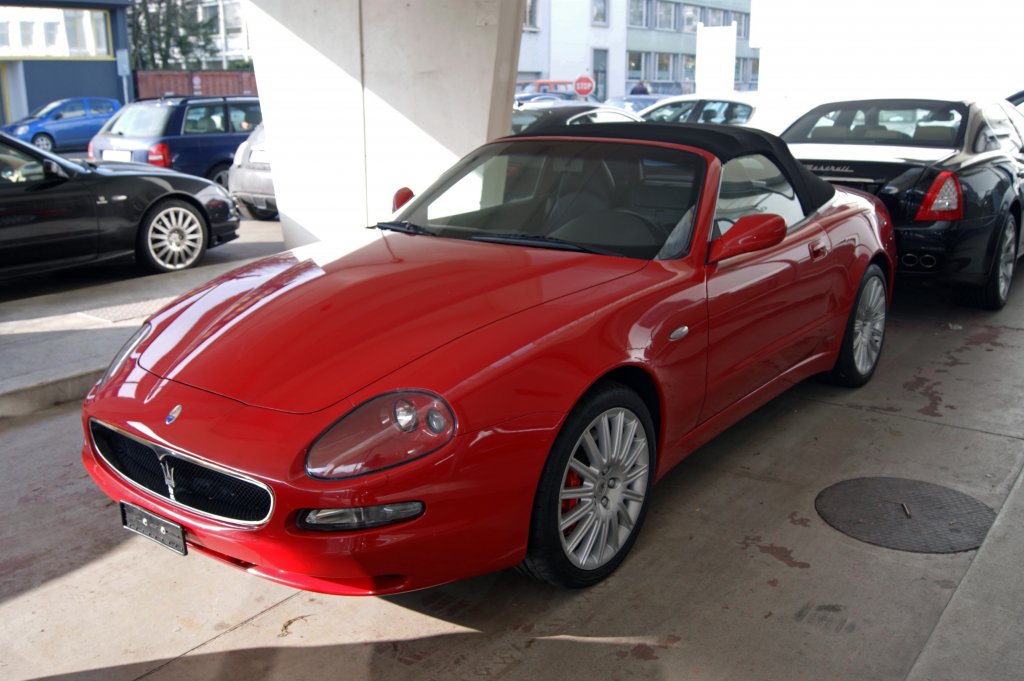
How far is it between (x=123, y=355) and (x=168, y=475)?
77 cm

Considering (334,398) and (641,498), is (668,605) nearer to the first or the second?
(641,498)

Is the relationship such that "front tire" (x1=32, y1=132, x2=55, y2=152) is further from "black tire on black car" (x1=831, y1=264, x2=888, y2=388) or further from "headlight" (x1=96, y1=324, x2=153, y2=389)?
"black tire on black car" (x1=831, y1=264, x2=888, y2=388)

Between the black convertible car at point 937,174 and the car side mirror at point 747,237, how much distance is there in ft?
10.5

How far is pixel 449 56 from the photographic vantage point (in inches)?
322

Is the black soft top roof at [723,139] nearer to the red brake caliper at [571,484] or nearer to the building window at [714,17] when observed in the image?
the red brake caliper at [571,484]

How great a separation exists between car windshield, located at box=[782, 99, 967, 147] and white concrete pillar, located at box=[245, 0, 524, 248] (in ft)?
8.60

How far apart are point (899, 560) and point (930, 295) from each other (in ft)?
16.4

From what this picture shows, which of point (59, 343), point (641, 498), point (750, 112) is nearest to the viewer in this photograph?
point (641, 498)

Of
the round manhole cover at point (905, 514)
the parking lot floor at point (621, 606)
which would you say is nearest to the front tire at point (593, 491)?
the parking lot floor at point (621, 606)

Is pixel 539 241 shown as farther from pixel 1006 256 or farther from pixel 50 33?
Result: pixel 50 33

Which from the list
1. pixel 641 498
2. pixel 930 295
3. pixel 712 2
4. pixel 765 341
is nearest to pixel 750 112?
pixel 930 295

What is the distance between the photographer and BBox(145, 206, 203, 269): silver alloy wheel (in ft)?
28.5

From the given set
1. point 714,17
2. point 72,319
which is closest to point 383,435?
point 72,319

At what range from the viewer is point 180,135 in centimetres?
1387
